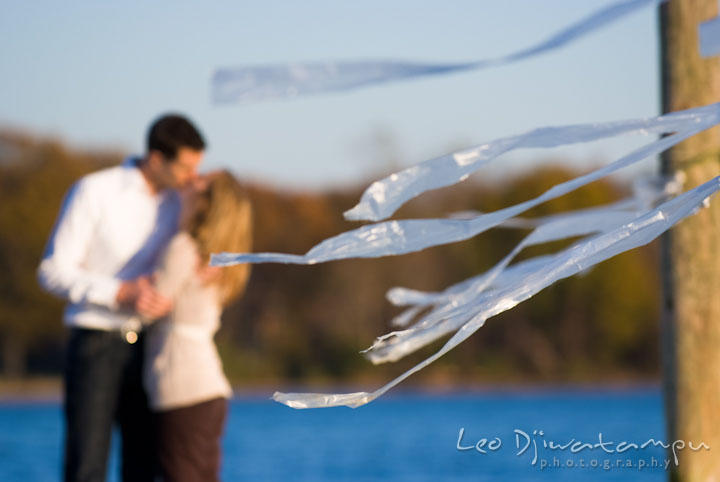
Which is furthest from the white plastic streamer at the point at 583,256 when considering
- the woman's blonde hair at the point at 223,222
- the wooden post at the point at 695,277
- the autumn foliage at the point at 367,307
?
the autumn foliage at the point at 367,307

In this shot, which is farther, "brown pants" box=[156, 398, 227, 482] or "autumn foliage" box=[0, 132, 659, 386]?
"autumn foliage" box=[0, 132, 659, 386]

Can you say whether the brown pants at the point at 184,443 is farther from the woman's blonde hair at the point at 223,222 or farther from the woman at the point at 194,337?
the woman's blonde hair at the point at 223,222

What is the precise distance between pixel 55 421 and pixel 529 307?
26309 millimetres

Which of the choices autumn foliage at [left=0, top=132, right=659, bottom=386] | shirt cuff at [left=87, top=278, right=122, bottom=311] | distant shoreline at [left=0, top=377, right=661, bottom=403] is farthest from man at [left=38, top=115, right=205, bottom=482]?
autumn foliage at [left=0, top=132, right=659, bottom=386]

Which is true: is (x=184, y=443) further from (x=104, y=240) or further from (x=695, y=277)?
(x=695, y=277)

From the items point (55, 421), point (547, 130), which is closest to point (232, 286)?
point (547, 130)

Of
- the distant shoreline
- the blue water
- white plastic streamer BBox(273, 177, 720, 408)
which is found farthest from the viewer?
the distant shoreline

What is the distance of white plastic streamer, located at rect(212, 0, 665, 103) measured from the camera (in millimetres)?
3078

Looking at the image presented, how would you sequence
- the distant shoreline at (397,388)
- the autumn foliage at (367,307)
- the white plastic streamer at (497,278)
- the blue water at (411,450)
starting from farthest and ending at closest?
the autumn foliage at (367,307), the distant shoreline at (397,388), the blue water at (411,450), the white plastic streamer at (497,278)

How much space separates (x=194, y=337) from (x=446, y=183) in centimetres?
131

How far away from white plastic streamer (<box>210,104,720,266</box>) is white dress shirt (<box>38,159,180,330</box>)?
1091mm

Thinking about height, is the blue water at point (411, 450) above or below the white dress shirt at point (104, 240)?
below

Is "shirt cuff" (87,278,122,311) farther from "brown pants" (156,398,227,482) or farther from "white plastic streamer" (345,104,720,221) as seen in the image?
"white plastic streamer" (345,104,720,221)

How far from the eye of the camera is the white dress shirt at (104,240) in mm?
3314
